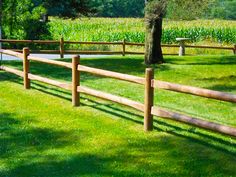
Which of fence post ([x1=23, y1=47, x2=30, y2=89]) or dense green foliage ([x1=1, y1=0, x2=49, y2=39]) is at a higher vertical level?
dense green foliage ([x1=1, y1=0, x2=49, y2=39])

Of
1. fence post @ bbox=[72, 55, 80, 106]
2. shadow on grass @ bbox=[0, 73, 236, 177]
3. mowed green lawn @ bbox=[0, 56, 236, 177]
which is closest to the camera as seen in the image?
shadow on grass @ bbox=[0, 73, 236, 177]

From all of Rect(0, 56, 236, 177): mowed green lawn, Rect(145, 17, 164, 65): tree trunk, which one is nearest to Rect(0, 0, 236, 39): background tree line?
Rect(145, 17, 164, 65): tree trunk

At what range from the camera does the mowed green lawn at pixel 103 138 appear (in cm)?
695

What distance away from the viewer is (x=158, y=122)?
9.57 m

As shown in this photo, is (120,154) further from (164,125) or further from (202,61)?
(202,61)

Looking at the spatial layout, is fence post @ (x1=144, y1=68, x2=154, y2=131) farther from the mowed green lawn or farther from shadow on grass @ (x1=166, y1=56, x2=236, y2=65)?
shadow on grass @ (x1=166, y1=56, x2=236, y2=65)

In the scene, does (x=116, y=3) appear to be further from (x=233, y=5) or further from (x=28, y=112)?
(x=28, y=112)

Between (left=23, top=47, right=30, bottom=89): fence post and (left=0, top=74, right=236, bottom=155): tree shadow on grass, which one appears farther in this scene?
(left=23, top=47, right=30, bottom=89): fence post

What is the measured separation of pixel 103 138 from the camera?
27.6 ft

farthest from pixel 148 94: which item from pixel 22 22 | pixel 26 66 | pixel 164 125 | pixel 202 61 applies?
pixel 22 22

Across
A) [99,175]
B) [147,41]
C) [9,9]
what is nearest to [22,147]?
[99,175]

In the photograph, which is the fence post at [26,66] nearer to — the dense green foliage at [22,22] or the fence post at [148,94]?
the fence post at [148,94]

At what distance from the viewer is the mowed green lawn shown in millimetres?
6949

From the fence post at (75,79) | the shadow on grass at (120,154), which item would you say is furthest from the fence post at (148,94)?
the fence post at (75,79)
